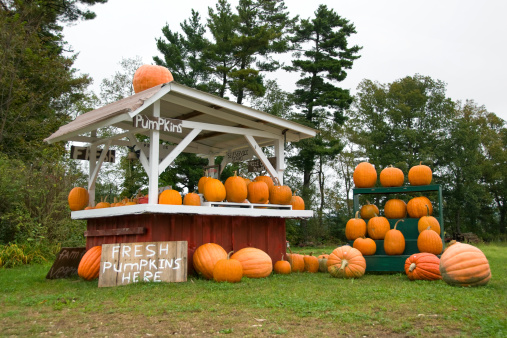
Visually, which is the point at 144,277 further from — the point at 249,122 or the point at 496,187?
the point at 496,187

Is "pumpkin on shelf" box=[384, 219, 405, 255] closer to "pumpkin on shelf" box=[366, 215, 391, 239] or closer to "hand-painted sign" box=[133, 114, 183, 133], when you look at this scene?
"pumpkin on shelf" box=[366, 215, 391, 239]

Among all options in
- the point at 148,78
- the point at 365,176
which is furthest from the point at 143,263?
the point at 365,176

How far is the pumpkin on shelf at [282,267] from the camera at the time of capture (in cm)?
911

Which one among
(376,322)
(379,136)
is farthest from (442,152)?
(376,322)

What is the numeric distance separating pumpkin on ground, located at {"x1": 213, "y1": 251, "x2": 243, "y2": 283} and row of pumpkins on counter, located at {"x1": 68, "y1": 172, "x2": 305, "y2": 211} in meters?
1.33

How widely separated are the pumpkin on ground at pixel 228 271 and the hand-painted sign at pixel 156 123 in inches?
96.7

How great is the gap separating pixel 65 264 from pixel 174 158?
10.0 feet

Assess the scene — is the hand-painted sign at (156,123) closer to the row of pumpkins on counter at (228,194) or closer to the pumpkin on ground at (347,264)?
the row of pumpkins on counter at (228,194)

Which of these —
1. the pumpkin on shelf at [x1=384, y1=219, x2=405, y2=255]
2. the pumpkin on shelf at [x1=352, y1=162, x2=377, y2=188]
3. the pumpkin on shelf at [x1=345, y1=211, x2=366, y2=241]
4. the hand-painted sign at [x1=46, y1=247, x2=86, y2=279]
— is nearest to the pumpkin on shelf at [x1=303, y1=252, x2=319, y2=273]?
the pumpkin on shelf at [x1=345, y1=211, x2=366, y2=241]

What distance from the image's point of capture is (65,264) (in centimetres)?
880

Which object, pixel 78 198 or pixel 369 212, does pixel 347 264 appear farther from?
pixel 78 198

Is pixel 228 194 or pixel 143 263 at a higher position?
pixel 228 194

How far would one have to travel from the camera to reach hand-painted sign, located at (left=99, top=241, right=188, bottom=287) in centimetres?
712

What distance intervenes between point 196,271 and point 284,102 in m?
29.1
